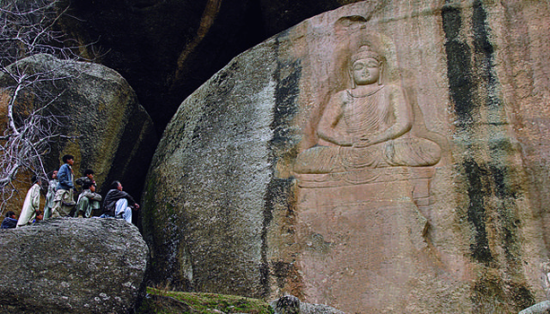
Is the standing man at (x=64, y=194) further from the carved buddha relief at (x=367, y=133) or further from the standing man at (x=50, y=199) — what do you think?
the carved buddha relief at (x=367, y=133)

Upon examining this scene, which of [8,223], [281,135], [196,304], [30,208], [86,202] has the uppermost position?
[281,135]

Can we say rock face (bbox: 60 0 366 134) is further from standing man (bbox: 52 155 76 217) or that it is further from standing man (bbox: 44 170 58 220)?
standing man (bbox: 52 155 76 217)

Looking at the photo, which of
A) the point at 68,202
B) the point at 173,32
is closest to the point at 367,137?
the point at 68,202

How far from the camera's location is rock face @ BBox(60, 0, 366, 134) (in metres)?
9.81

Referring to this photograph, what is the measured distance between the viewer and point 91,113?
8914 mm

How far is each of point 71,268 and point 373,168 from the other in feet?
11.8

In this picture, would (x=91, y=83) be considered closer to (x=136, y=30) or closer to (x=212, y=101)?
(x=136, y=30)

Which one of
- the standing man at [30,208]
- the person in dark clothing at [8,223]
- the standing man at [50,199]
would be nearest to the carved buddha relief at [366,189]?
the standing man at [50,199]

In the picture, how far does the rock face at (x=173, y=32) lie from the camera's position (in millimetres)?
9812

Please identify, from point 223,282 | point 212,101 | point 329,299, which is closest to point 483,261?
point 329,299

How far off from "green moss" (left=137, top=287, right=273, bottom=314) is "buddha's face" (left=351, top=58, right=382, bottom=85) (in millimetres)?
3554

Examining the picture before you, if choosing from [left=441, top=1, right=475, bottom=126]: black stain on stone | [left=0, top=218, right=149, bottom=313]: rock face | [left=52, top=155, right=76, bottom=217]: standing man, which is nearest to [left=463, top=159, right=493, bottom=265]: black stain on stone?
[left=441, top=1, right=475, bottom=126]: black stain on stone

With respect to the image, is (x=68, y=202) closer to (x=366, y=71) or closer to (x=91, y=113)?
(x=91, y=113)

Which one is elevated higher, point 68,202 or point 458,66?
point 458,66
